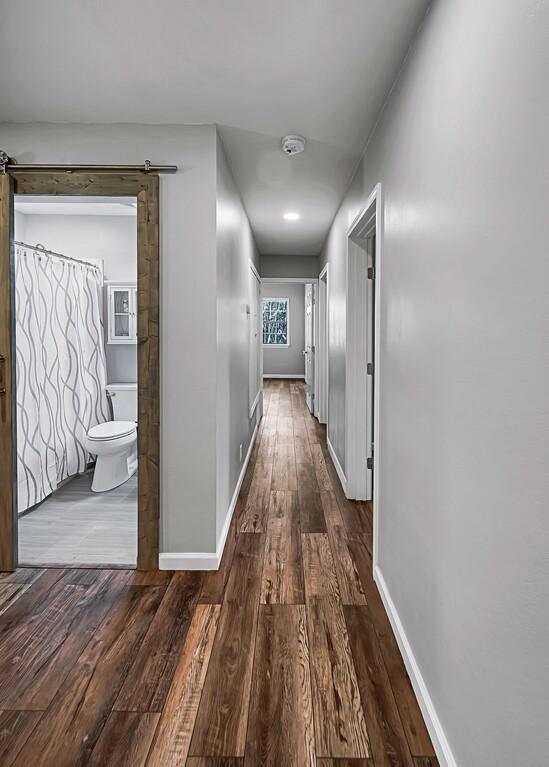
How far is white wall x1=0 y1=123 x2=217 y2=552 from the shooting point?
8.52ft

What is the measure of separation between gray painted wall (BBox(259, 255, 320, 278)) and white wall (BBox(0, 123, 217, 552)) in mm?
4544

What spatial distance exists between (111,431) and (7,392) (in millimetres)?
1398

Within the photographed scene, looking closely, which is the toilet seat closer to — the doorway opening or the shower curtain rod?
the shower curtain rod

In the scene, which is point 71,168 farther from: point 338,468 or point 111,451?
point 338,468

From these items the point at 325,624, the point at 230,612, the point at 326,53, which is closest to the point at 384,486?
the point at 325,624

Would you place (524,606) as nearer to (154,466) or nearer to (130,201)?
(154,466)

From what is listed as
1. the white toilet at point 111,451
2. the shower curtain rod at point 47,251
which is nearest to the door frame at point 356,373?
the white toilet at point 111,451

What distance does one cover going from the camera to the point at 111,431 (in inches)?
157

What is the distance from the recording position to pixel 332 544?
2998 millimetres

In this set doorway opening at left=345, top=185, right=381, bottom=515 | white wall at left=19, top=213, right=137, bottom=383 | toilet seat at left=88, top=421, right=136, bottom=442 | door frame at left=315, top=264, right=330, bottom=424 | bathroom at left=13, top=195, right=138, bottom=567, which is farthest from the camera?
door frame at left=315, top=264, right=330, bottom=424

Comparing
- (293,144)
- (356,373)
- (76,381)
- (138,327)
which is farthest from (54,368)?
(293,144)

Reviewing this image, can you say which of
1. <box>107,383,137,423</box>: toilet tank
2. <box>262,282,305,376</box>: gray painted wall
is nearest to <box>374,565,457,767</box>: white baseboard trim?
<box>107,383,137,423</box>: toilet tank

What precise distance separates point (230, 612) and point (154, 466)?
0.84 metres

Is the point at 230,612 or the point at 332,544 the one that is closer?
the point at 230,612
